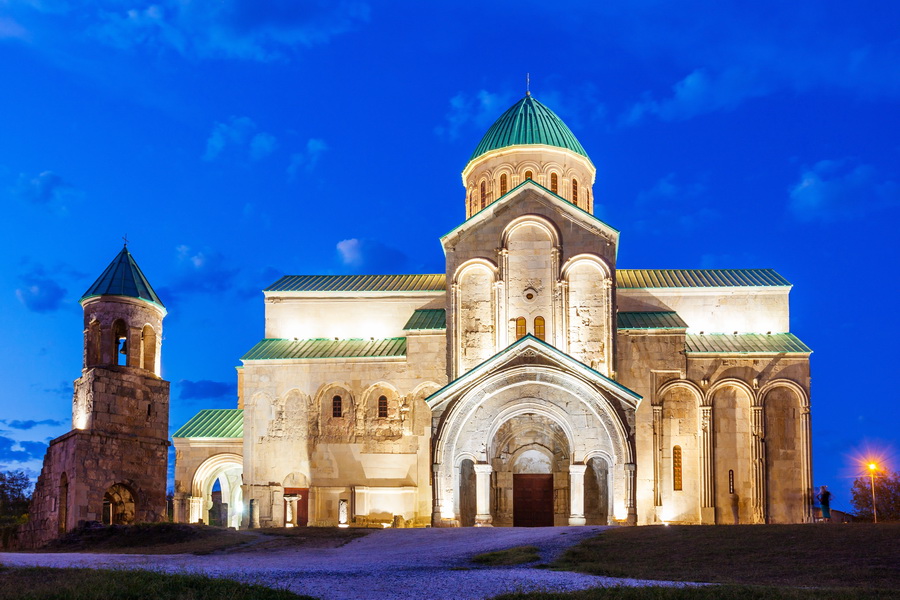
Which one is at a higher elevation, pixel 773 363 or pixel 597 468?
pixel 773 363

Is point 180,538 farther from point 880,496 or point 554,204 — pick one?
point 880,496

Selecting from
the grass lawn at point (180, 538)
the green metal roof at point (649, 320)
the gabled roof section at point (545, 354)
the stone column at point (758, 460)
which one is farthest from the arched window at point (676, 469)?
the grass lawn at point (180, 538)

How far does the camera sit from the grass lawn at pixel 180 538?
25.0 m

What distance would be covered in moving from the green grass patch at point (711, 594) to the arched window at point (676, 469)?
19266mm

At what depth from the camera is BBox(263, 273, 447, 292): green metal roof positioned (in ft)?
126

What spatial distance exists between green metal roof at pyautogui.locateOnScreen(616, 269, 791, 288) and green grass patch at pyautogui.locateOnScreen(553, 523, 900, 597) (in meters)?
15.9

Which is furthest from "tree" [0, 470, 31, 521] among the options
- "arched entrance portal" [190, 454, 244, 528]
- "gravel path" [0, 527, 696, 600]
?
"gravel path" [0, 527, 696, 600]

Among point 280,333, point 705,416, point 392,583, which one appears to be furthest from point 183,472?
point 392,583

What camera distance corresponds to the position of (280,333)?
38.6m

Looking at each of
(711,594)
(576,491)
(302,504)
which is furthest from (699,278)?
(711,594)

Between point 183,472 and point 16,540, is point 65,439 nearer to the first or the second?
point 16,540

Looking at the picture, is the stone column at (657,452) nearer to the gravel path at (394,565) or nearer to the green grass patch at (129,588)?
the gravel path at (394,565)

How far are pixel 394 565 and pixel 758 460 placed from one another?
18.9 metres

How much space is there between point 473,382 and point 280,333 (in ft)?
38.9
